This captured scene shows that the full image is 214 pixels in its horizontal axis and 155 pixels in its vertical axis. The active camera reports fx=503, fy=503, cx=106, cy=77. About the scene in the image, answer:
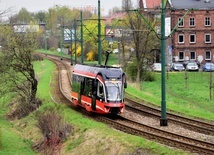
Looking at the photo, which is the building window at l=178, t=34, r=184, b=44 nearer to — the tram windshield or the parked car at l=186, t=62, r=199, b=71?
the parked car at l=186, t=62, r=199, b=71

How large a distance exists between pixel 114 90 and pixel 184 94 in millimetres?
20792

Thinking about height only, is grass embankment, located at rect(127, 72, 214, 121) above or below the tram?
below

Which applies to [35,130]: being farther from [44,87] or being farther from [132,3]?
[132,3]

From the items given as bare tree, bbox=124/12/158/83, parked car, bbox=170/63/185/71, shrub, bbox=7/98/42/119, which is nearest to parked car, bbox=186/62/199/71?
parked car, bbox=170/63/185/71

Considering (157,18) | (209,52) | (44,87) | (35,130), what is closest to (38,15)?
(209,52)

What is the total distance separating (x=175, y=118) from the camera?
93.2 ft

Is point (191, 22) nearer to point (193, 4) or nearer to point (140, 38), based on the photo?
point (193, 4)

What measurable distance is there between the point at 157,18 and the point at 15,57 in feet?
86.9

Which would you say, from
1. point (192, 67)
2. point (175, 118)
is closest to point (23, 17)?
point (192, 67)

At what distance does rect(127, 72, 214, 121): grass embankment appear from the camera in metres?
32.5

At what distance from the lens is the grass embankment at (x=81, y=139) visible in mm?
20672

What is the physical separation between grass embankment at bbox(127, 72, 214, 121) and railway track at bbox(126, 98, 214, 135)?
130cm

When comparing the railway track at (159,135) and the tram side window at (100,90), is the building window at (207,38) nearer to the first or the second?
the railway track at (159,135)

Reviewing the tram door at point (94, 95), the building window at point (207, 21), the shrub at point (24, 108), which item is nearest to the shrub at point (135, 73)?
the shrub at point (24, 108)
